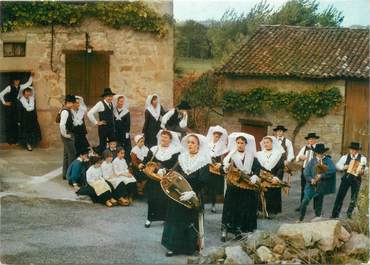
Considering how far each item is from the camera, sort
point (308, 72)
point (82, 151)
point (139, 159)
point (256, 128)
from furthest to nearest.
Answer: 1. point (256, 128)
2. point (308, 72)
3. point (82, 151)
4. point (139, 159)

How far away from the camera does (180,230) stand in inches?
289

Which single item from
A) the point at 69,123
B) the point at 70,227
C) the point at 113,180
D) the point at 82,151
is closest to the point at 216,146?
the point at 113,180

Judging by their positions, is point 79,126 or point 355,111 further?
point 355,111

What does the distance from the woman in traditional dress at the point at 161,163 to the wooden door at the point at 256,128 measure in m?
7.33

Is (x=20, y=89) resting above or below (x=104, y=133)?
above

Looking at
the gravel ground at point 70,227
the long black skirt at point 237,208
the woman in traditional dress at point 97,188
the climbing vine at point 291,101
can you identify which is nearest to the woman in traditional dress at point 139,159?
the gravel ground at point 70,227

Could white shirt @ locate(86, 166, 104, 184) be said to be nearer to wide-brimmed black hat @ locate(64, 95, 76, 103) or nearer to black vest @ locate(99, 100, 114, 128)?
wide-brimmed black hat @ locate(64, 95, 76, 103)

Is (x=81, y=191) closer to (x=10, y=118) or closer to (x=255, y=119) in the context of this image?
(x=10, y=118)

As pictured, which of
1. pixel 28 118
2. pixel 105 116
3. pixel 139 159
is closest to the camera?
pixel 139 159

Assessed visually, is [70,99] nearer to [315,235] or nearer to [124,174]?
[124,174]

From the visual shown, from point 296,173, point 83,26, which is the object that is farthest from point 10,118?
point 296,173

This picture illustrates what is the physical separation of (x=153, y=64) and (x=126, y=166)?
3.83 meters

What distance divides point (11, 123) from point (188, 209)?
5.31 meters

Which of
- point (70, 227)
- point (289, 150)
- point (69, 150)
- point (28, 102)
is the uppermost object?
point (28, 102)
